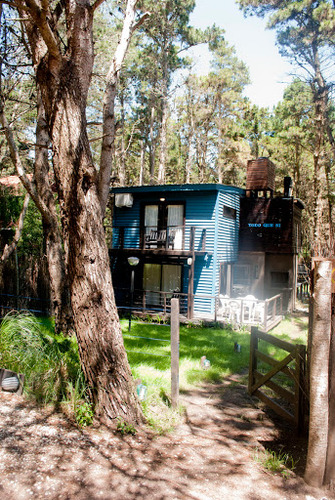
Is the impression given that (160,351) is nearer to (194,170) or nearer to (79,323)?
(79,323)

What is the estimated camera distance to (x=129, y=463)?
3732 mm

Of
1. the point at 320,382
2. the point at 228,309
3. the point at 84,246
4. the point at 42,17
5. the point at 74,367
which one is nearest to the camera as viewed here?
the point at 320,382

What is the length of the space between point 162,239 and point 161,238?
3.7 inches

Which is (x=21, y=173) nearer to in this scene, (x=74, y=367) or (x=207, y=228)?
(x=74, y=367)

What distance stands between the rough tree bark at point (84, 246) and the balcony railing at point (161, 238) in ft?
36.0

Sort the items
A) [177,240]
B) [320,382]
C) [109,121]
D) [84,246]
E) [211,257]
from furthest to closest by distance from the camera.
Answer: [177,240]
[211,257]
[109,121]
[84,246]
[320,382]

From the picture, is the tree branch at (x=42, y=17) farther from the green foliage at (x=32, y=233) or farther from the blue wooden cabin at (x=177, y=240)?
the green foliage at (x=32, y=233)

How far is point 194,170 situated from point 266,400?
41.2 meters

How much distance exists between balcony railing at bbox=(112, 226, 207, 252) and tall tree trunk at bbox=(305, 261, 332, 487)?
11902 mm

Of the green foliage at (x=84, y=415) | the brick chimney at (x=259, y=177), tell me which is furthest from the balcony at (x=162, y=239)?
the green foliage at (x=84, y=415)

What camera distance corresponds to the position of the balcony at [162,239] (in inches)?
635

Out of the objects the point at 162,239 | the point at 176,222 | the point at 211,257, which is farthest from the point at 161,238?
the point at 211,257

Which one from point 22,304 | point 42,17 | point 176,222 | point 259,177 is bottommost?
point 22,304

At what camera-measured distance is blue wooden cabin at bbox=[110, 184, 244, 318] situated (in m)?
16.2
